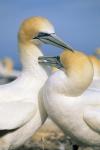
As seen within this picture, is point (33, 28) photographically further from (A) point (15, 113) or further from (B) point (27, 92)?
(A) point (15, 113)

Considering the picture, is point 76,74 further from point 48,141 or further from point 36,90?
point 48,141

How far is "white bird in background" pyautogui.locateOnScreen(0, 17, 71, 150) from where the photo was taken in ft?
23.0

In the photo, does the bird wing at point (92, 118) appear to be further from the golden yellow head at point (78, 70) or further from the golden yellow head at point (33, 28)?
the golden yellow head at point (33, 28)

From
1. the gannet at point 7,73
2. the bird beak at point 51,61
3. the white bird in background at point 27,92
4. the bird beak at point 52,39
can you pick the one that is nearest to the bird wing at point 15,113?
the white bird in background at point 27,92

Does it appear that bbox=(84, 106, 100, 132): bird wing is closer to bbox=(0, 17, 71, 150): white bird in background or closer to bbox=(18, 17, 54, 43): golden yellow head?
bbox=(0, 17, 71, 150): white bird in background

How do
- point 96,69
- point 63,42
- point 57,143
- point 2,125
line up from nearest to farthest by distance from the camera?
point 2,125 < point 63,42 < point 57,143 < point 96,69

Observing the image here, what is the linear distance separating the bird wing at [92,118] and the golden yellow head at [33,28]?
3.48 ft

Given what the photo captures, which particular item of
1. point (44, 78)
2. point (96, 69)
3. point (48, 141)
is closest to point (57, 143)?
point (48, 141)

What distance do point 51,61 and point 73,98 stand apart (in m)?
0.53

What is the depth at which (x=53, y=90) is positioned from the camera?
700 centimetres

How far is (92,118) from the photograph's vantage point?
7.04 metres

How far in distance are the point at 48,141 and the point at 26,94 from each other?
2476 mm

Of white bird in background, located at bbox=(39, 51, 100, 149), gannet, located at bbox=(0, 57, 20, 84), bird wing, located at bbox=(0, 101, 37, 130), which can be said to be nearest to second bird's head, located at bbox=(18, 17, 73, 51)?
A: white bird in background, located at bbox=(39, 51, 100, 149)

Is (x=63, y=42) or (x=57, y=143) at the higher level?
(x=63, y=42)
